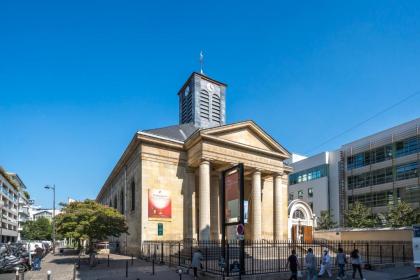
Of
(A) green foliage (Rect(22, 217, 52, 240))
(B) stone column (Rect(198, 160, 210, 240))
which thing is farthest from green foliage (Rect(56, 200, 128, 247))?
(A) green foliage (Rect(22, 217, 52, 240))

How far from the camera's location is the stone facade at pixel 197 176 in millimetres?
33156

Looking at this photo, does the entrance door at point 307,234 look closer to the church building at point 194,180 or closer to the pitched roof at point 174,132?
the church building at point 194,180

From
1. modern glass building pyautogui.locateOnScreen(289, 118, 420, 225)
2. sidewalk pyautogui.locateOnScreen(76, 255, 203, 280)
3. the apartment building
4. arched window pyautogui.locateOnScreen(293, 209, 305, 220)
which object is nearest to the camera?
sidewalk pyautogui.locateOnScreen(76, 255, 203, 280)

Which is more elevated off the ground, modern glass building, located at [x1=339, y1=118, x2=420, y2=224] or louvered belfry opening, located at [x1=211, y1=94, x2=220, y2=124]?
louvered belfry opening, located at [x1=211, y1=94, x2=220, y2=124]

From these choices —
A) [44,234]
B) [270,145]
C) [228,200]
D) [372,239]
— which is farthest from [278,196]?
[44,234]

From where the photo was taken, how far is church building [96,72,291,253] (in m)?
33.3

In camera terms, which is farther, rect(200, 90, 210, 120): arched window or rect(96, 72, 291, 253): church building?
rect(200, 90, 210, 120): arched window

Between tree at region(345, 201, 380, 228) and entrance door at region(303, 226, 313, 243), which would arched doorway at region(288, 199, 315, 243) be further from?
tree at region(345, 201, 380, 228)

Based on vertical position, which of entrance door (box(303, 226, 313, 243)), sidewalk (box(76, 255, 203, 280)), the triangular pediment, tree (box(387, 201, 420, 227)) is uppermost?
the triangular pediment

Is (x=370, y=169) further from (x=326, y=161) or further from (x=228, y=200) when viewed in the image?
(x=228, y=200)

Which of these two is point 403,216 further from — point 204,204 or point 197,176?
Result: point 204,204

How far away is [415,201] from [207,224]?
34032 millimetres

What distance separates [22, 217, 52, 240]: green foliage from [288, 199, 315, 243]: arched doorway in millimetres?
79498

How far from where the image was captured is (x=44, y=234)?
9994 centimetres
